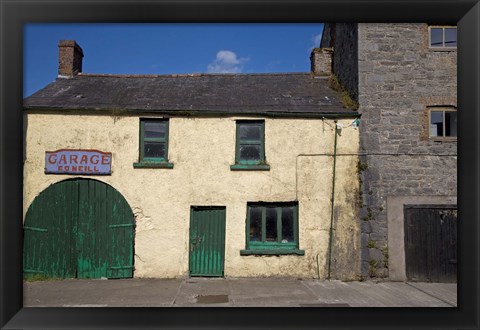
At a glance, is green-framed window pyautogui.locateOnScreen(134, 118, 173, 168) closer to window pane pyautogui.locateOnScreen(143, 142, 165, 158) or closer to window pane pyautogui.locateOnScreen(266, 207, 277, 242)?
window pane pyautogui.locateOnScreen(143, 142, 165, 158)

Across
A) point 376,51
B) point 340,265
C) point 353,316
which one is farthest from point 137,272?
point 376,51

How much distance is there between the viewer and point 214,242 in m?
9.75

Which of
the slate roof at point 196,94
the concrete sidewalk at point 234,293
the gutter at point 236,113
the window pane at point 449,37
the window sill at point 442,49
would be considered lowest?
the concrete sidewalk at point 234,293

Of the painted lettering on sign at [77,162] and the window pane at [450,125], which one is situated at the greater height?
the window pane at [450,125]

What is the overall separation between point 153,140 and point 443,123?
8.50m

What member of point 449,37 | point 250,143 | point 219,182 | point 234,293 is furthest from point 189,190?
point 449,37

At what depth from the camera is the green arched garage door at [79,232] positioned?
31.5 feet

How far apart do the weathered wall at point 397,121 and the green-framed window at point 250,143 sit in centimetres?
297

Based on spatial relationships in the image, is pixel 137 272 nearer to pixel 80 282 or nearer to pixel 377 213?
pixel 80 282

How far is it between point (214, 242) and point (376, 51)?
24.4ft

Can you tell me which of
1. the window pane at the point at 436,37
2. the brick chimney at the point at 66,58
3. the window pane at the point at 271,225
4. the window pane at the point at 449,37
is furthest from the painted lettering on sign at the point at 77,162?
the window pane at the point at 449,37

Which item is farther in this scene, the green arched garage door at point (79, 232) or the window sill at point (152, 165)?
the window sill at point (152, 165)

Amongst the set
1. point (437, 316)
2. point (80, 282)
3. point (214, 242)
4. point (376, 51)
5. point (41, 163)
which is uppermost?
point (376, 51)

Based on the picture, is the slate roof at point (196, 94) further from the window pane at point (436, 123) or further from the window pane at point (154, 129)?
the window pane at point (436, 123)
